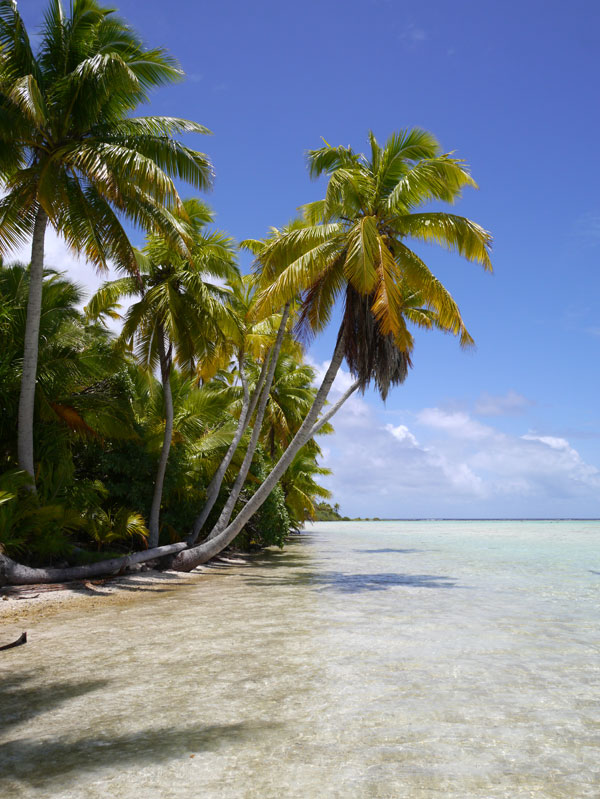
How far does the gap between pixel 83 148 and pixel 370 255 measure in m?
6.05

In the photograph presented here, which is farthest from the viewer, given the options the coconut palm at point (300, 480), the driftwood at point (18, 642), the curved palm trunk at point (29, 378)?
the coconut palm at point (300, 480)

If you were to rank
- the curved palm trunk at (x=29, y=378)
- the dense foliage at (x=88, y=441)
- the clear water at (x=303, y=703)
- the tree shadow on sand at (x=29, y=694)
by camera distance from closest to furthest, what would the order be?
the clear water at (x=303, y=703)
the tree shadow on sand at (x=29, y=694)
the curved palm trunk at (x=29, y=378)
the dense foliage at (x=88, y=441)

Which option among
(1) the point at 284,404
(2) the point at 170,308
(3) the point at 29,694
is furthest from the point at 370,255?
(1) the point at 284,404

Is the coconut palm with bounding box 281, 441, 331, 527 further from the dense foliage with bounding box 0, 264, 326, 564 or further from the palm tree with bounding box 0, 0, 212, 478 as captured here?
the palm tree with bounding box 0, 0, 212, 478


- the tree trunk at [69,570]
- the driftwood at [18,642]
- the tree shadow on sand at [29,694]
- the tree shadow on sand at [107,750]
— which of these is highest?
the tree trunk at [69,570]

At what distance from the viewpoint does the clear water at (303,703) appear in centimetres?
351

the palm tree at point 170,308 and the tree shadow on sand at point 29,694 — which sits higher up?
the palm tree at point 170,308

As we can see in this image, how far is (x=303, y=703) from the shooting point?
4934mm

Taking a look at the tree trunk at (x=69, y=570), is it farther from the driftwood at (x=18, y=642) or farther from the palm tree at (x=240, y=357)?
the driftwood at (x=18, y=642)

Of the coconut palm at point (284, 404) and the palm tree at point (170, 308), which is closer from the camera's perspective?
the palm tree at point (170, 308)

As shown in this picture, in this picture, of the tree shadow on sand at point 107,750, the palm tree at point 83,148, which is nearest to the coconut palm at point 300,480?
the palm tree at point 83,148

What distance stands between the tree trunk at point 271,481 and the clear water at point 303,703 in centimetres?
469

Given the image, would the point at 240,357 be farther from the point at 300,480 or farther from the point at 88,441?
the point at 300,480

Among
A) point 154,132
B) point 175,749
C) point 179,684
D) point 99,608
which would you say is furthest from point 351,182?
point 175,749
